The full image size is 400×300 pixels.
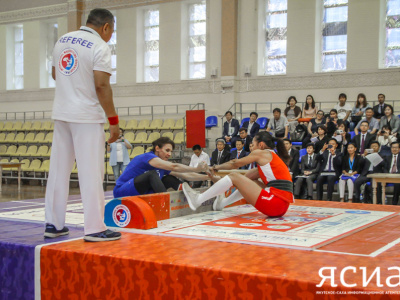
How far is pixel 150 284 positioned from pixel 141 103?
12.9m

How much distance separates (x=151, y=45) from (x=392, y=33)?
7368 mm

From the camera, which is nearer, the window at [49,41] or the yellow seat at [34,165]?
the yellow seat at [34,165]

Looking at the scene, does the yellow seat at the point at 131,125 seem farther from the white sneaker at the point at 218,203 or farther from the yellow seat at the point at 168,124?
the white sneaker at the point at 218,203

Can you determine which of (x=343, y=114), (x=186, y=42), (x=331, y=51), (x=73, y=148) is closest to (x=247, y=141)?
(x=343, y=114)

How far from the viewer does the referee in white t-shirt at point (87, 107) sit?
10.8ft

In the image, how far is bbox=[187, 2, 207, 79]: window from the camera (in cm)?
1470

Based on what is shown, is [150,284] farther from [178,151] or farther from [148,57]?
[148,57]

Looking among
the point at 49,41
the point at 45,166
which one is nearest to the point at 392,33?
the point at 45,166

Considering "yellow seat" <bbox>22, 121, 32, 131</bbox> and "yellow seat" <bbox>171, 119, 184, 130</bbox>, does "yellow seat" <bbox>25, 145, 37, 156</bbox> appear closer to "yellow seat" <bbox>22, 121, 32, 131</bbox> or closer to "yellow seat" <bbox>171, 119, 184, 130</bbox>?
"yellow seat" <bbox>22, 121, 32, 131</bbox>

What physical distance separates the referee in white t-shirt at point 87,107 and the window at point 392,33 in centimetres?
1059

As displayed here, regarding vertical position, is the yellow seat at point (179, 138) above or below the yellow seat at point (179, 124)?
below

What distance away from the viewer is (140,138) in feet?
44.9

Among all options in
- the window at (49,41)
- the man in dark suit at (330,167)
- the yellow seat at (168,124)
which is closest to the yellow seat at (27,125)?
the window at (49,41)

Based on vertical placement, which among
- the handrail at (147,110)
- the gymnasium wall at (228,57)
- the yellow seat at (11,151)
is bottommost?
the yellow seat at (11,151)
